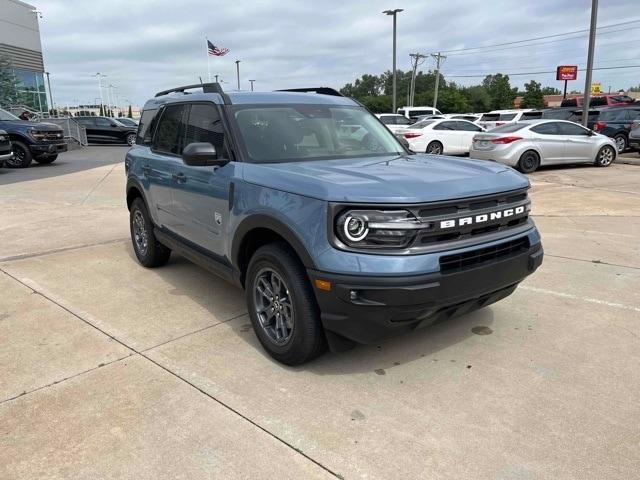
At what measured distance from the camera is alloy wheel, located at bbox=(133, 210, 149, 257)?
5754 millimetres

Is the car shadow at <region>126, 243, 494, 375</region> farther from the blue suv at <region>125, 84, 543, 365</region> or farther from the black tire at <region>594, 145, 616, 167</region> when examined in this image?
the black tire at <region>594, 145, 616, 167</region>

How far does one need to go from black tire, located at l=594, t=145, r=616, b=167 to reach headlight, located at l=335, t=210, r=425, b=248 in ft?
47.0

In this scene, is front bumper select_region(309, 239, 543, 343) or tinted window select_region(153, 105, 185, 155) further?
tinted window select_region(153, 105, 185, 155)

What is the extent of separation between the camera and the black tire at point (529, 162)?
13.9m

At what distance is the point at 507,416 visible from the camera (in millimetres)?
2906

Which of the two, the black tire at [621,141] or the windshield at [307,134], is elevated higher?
the windshield at [307,134]

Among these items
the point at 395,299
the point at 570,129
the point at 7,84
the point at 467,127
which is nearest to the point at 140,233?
the point at 395,299

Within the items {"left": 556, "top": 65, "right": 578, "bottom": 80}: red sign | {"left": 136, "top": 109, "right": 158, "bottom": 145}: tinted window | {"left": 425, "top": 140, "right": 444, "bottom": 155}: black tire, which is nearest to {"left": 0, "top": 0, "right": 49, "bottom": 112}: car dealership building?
{"left": 425, "top": 140, "right": 444, "bottom": 155}: black tire

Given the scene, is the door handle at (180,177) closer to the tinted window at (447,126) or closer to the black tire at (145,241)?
the black tire at (145,241)

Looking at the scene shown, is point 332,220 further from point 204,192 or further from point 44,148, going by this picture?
point 44,148

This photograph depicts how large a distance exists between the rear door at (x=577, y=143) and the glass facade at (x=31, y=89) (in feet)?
121

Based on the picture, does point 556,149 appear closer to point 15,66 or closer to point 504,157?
point 504,157

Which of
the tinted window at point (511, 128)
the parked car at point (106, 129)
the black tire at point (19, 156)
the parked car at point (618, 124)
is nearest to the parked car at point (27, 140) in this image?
the black tire at point (19, 156)

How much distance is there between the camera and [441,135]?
17312mm
